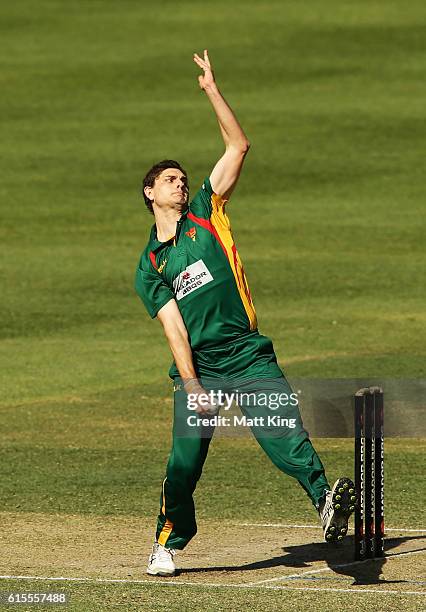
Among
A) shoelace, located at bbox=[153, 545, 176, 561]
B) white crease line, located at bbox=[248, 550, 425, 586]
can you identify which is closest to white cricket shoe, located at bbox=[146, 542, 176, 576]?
shoelace, located at bbox=[153, 545, 176, 561]

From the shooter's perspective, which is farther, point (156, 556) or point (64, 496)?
point (64, 496)

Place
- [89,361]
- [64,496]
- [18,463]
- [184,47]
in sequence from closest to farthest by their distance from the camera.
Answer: [64,496]
[18,463]
[89,361]
[184,47]

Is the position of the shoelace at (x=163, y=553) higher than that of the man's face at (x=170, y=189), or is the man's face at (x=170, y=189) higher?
the man's face at (x=170, y=189)

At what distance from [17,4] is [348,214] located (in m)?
21.5

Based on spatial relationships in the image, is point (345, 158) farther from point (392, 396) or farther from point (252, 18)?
point (392, 396)

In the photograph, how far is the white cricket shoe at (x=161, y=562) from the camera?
8406mm

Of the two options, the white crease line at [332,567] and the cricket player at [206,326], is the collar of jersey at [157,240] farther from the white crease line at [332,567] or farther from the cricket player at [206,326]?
the white crease line at [332,567]

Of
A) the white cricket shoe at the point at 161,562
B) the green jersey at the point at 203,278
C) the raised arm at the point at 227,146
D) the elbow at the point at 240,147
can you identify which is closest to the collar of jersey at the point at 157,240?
the green jersey at the point at 203,278

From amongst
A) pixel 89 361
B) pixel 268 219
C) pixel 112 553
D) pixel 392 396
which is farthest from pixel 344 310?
pixel 112 553

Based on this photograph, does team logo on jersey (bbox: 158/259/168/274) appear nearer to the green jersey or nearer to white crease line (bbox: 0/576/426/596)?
the green jersey

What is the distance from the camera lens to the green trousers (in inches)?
318

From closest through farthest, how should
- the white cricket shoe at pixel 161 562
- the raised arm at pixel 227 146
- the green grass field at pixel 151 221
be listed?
the raised arm at pixel 227 146 < the white cricket shoe at pixel 161 562 < the green grass field at pixel 151 221

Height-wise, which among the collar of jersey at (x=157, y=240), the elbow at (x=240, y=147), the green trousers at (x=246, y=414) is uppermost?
the elbow at (x=240, y=147)

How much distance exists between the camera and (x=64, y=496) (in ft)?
35.8
